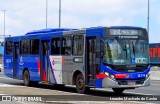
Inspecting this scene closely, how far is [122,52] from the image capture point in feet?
60.2

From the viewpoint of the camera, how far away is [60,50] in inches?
866

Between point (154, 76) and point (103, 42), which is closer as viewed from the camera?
point (103, 42)

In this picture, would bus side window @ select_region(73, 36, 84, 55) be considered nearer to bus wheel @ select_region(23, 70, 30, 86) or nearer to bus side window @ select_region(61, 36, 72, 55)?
bus side window @ select_region(61, 36, 72, 55)

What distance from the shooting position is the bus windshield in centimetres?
1830

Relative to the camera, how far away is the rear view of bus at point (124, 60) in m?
18.2

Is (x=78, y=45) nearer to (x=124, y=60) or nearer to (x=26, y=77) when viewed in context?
(x=124, y=60)

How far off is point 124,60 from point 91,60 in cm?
166

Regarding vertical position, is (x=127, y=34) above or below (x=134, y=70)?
above

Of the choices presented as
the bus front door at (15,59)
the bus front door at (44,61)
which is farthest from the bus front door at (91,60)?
the bus front door at (15,59)

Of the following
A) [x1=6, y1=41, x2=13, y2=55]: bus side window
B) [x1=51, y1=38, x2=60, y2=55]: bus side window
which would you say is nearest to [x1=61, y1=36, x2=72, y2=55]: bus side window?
[x1=51, y1=38, x2=60, y2=55]: bus side window

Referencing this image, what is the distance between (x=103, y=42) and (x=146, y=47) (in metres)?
2.01

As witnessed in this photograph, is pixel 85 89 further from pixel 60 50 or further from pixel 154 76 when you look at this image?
pixel 154 76

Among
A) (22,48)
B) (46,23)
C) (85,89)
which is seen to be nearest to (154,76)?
(22,48)

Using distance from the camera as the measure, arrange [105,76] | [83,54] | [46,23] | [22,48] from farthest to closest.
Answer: [46,23]
[22,48]
[83,54]
[105,76]
